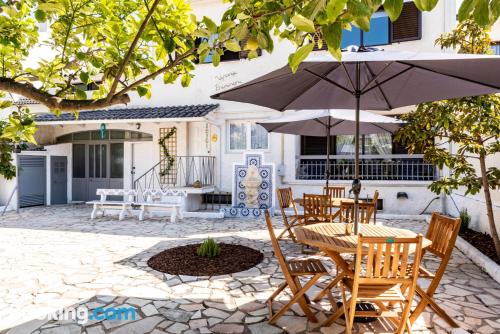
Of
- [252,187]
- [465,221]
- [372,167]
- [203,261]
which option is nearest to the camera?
[203,261]

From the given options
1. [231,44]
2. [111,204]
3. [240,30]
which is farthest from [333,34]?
[111,204]

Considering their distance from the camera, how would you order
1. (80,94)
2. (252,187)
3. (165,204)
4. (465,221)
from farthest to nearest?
1. (252,187)
2. (165,204)
3. (465,221)
4. (80,94)

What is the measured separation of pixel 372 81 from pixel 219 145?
29.8ft

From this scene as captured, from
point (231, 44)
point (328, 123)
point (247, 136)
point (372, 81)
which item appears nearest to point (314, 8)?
point (231, 44)

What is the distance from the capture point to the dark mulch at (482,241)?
5.84 metres

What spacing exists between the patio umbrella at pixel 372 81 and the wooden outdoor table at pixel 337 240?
12.1 inches

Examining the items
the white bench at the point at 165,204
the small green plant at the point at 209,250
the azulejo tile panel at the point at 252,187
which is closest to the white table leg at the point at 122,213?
the white bench at the point at 165,204

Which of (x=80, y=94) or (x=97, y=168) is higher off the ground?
(x=80, y=94)

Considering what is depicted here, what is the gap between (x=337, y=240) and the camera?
3527 millimetres

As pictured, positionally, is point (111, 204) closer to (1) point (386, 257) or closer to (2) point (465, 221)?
(1) point (386, 257)

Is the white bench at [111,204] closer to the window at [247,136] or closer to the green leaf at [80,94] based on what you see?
the window at [247,136]

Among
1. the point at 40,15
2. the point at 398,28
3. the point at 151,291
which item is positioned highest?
the point at 398,28

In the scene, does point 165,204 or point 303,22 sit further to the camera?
point 165,204

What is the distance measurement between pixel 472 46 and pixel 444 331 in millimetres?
4915
